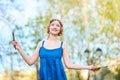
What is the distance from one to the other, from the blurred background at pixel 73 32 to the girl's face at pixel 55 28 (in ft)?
11.3

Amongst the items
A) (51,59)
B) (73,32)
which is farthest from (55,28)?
(73,32)

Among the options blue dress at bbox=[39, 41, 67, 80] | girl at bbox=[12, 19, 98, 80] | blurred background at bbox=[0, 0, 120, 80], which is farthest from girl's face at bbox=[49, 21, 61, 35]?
blurred background at bbox=[0, 0, 120, 80]

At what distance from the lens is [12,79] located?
6.11m

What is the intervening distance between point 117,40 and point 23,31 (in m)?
1.63

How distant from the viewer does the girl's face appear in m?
2.51

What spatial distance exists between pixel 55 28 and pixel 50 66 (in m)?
0.26

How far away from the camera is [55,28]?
2.52m

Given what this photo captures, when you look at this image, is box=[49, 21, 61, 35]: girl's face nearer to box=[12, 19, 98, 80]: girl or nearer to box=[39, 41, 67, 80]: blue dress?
box=[12, 19, 98, 80]: girl

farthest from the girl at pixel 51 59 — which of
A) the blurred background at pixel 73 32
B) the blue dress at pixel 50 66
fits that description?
the blurred background at pixel 73 32

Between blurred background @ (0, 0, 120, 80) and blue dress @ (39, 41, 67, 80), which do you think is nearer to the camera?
blue dress @ (39, 41, 67, 80)

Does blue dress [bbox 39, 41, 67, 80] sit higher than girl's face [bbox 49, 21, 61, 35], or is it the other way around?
girl's face [bbox 49, 21, 61, 35]

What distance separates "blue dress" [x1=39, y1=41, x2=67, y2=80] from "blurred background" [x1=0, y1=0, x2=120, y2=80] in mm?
3536

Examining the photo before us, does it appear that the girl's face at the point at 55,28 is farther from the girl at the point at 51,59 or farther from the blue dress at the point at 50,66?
the blue dress at the point at 50,66

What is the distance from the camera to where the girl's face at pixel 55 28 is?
2.51 metres
